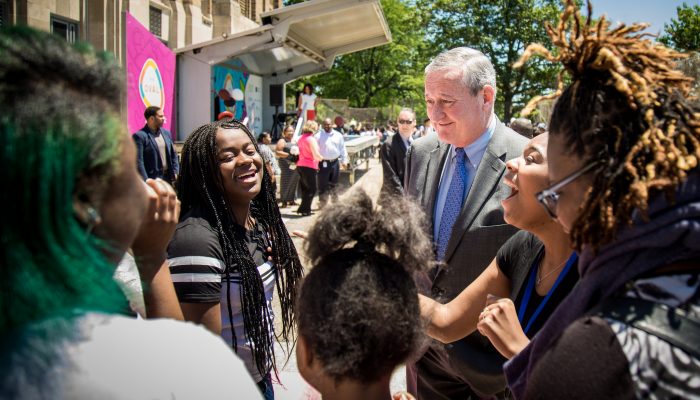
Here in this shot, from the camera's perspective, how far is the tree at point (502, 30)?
41.2 metres

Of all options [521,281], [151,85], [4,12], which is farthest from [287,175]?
[521,281]

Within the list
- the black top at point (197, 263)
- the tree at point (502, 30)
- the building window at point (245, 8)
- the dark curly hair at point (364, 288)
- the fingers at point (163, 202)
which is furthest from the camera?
the tree at point (502, 30)

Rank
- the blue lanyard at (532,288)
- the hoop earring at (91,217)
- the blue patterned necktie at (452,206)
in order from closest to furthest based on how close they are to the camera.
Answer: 1. the hoop earring at (91,217)
2. the blue lanyard at (532,288)
3. the blue patterned necktie at (452,206)

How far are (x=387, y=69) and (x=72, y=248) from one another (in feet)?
142

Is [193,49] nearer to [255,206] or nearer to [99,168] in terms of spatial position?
[255,206]

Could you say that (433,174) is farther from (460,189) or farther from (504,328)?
(504,328)

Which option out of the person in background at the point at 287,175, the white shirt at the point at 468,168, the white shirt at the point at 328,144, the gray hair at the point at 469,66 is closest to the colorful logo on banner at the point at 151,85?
the person in background at the point at 287,175

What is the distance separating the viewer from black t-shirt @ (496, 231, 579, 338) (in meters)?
1.83

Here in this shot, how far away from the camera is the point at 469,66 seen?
3020 mm

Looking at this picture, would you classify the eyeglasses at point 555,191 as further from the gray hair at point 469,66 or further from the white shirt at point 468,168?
the gray hair at point 469,66

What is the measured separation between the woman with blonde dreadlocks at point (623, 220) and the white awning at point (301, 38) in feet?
42.1

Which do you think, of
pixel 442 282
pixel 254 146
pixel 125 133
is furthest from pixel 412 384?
pixel 125 133

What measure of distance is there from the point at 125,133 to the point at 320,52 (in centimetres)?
1924

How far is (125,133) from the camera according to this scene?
3.27 feet
